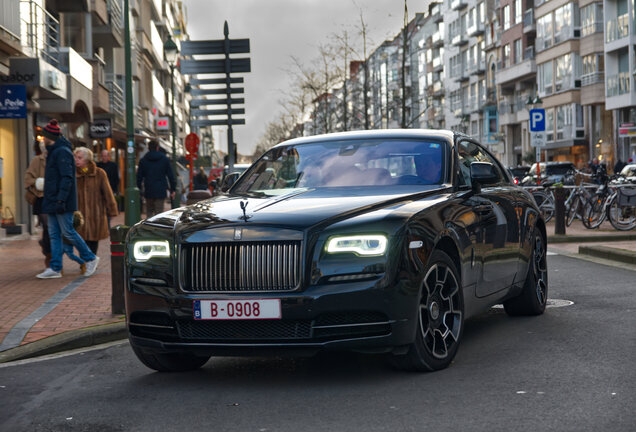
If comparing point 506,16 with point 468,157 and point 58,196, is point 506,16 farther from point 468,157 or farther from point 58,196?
point 468,157

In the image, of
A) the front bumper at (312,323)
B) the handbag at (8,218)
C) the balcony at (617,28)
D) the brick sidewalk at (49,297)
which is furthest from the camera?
the balcony at (617,28)

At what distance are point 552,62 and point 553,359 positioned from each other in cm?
6010

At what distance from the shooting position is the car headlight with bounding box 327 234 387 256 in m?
5.37

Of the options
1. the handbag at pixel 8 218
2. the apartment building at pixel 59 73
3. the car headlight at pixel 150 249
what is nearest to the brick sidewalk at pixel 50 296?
the car headlight at pixel 150 249

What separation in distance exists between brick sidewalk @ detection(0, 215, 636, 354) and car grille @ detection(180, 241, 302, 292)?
8.64ft

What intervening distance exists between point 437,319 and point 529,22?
217 feet

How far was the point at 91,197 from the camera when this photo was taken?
13.2 meters

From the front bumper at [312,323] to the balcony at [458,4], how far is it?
8458cm

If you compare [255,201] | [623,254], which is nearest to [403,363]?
[255,201]

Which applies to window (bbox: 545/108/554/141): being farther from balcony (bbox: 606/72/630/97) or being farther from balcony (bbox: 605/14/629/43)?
balcony (bbox: 605/14/629/43)

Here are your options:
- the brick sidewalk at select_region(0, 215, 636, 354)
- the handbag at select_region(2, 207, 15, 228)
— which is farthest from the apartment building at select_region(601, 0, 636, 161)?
the brick sidewalk at select_region(0, 215, 636, 354)

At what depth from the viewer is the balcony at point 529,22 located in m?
68.3

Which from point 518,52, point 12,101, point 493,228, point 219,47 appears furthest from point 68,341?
point 518,52

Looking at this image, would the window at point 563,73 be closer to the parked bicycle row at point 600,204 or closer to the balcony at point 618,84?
the balcony at point 618,84
